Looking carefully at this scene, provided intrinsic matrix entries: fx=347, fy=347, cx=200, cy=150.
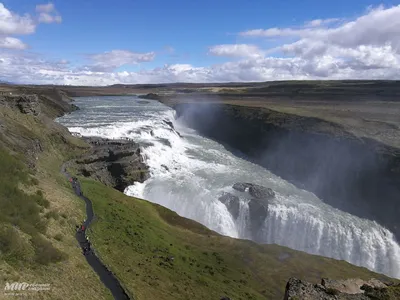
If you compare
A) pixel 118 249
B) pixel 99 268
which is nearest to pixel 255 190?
pixel 118 249

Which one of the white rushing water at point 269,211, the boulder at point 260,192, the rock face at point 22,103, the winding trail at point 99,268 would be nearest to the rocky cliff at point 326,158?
the white rushing water at point 269,211

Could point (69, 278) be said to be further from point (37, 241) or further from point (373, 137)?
point (373, 137)

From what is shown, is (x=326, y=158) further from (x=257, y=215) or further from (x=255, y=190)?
(x=257, y=215)

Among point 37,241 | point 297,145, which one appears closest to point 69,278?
point 37,241

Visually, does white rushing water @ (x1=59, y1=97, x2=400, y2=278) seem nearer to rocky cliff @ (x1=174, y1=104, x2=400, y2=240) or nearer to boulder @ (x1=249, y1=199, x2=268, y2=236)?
boulder @ (x1=249, y1=199, x2=268, y2=236)

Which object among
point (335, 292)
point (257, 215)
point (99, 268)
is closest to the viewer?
point (335, 292)

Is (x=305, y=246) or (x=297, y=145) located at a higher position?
(x=297, y=145)
